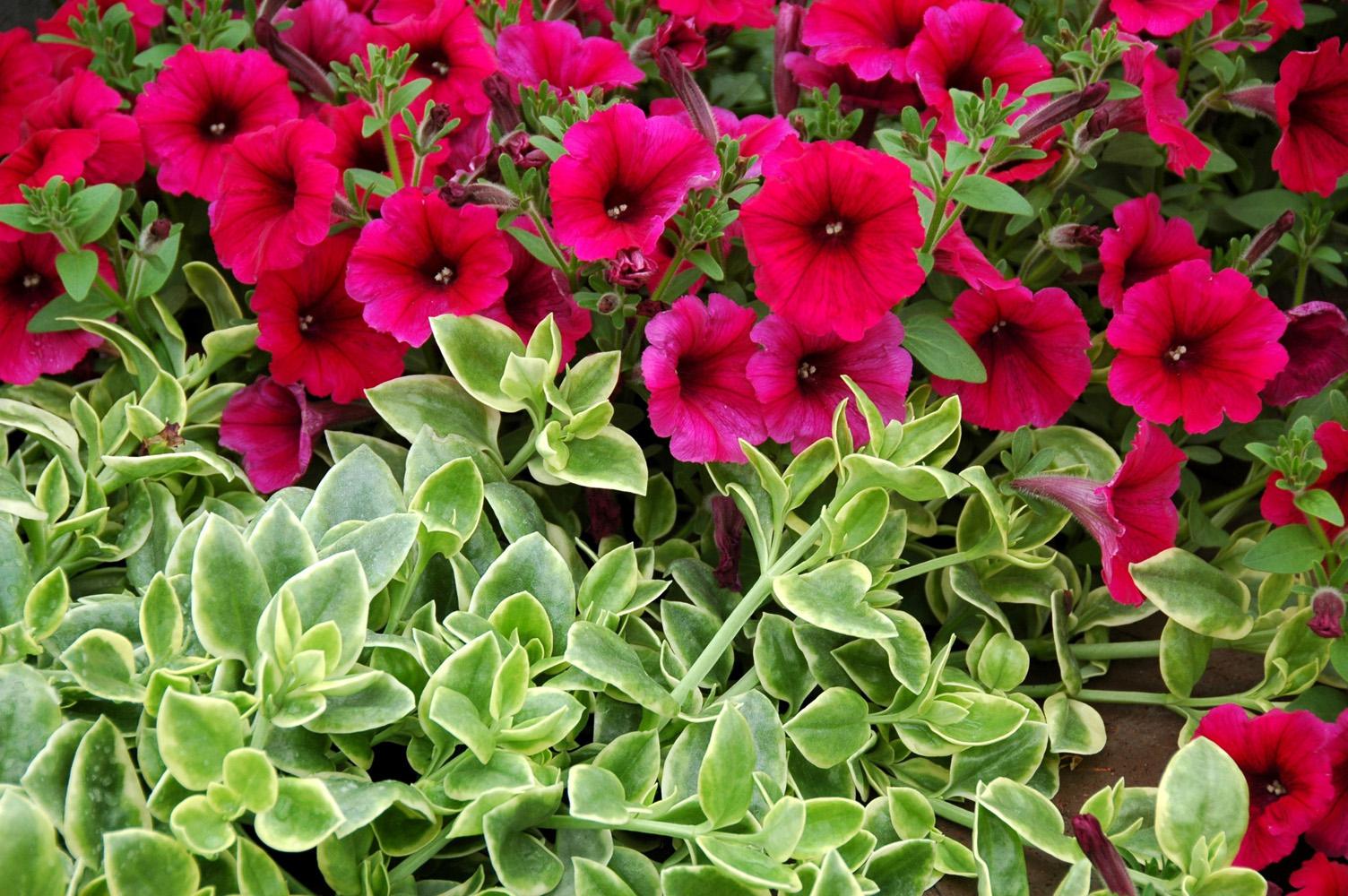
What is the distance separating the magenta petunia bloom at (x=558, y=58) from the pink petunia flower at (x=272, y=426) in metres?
0.40

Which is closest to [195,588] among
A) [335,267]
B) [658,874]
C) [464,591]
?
[464,591]

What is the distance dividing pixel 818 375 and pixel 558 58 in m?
0.45

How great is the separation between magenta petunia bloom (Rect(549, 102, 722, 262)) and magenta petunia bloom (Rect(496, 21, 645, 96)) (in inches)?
8.3

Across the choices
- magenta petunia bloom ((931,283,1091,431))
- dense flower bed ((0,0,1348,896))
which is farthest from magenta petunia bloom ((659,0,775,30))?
magenta petunia bloom ((931,283,1091,431))

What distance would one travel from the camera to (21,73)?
1.42 m

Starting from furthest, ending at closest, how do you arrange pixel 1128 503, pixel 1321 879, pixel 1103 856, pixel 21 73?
pixel 21 73, pixel 1128 503, pixel 1321 879, pixel 1103 856

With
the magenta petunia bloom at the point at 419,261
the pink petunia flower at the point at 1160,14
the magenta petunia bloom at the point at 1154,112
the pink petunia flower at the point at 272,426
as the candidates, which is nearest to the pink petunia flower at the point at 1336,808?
the magenta petunia bloom at the point at 1154,112

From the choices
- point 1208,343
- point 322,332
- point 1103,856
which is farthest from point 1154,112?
point 322,332

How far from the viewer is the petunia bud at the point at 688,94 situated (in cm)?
116

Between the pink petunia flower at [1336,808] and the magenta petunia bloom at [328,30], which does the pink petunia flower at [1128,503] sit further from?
the magenta petunia bloom at [328,30]

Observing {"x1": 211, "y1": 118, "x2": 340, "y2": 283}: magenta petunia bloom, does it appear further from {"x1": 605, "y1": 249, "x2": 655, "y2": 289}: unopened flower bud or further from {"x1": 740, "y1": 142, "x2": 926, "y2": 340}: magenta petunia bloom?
{"x1": 740, "y1": 142, "x2": 926, "y2": 340}: magenta petunia bloom

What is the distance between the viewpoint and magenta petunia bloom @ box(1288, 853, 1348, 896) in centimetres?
99

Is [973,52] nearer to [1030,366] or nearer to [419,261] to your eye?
[1030,366]

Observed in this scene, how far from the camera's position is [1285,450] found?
3.64 feet
